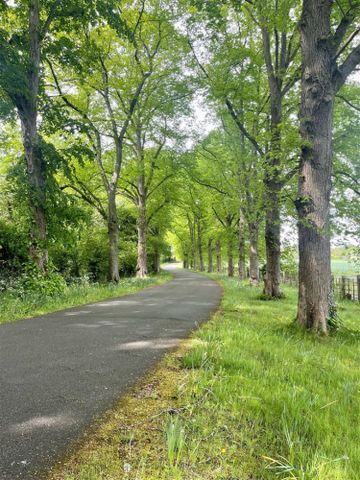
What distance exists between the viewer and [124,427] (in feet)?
7.75

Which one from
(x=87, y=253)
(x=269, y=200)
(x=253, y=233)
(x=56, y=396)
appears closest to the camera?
(x=56, y=396)

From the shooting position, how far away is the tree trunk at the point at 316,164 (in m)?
5.45

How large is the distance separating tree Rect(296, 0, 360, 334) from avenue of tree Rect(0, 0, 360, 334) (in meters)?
0.03

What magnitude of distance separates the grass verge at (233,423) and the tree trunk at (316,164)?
145cm

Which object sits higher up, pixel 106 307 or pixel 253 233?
pixel 253 233

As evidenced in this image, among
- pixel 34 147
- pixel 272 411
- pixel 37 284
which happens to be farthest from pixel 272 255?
pixel 34 147

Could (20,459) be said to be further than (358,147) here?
No

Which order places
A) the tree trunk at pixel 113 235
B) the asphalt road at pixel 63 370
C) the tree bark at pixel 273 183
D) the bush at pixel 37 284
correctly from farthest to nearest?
the tree trunk at pixel 113 235
the tree bark at pixel 273 183
the bush at pixel 37 284
the asphalt road at pixel 63 370

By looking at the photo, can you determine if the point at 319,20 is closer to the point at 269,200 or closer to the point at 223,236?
the point at 269,200

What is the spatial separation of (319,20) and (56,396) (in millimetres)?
7545

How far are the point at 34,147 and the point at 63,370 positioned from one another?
7.74 meters

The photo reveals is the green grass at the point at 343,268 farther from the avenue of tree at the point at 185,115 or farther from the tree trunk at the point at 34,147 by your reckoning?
the tree trunk at the point at 34,147

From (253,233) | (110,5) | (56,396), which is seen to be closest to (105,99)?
(110,5)

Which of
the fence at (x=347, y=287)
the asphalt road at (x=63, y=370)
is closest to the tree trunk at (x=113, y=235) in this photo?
the asphalt road at (x=63, y=370)
